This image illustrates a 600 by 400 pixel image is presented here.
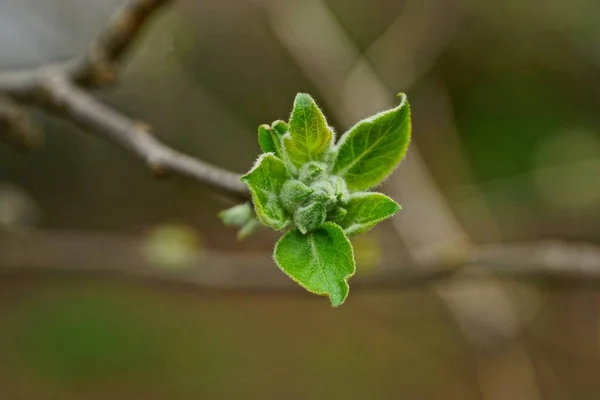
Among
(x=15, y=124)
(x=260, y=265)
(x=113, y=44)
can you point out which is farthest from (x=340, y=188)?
(x=260, y=265)

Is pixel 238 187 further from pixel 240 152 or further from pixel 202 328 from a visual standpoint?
pixel 202 328

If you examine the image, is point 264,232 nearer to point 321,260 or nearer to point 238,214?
point 238,214

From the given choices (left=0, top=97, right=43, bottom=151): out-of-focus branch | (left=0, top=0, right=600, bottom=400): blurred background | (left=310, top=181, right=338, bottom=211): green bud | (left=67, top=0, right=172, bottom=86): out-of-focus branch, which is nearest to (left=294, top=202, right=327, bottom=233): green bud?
(left=310, top=181, right=338, bottom=211): green bud

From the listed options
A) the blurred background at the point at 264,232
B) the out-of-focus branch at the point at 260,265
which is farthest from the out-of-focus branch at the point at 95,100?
the blurred background at the point at 264,232


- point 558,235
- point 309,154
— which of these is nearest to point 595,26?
point 558,235

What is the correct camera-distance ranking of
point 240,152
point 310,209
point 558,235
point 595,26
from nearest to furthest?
1. point 310,209
2. point 595,26
3. point 558,235
4. point 240,152

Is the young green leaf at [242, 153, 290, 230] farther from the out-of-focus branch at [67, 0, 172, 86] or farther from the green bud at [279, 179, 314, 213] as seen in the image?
the out-of-focus branch at [67, 0, 172, 86]

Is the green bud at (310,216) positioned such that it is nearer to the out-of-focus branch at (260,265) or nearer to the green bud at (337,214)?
the green bud at (337,214)
